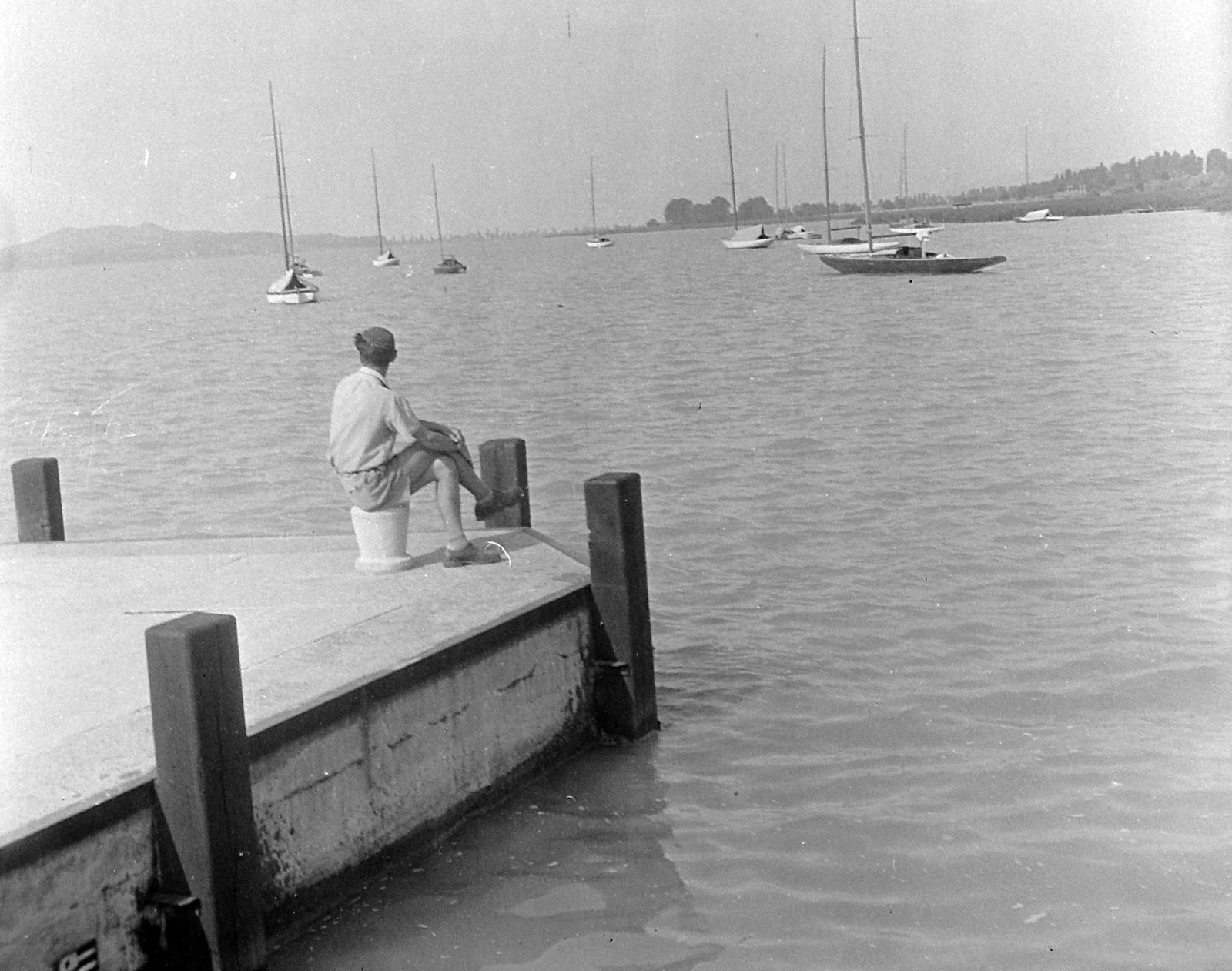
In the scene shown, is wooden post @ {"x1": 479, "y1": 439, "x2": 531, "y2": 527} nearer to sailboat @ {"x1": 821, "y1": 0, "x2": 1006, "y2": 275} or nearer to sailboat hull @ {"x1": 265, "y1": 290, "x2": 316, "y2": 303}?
sailboat @ {"x1": 821, "y1": 0, "x2": 1006, "y2": 275}

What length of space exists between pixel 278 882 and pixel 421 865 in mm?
925

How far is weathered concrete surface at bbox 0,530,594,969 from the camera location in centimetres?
521

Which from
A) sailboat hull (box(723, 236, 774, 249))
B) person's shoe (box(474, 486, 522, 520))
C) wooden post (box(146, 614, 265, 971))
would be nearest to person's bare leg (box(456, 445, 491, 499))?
person's shoe (box(474, 486, 522, 520))

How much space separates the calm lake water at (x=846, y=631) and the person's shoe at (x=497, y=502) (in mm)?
1571

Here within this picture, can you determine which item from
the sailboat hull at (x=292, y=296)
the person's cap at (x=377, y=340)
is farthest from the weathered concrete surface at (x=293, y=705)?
the sailboat hull at (x=292, y=296)

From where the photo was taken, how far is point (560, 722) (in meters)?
8.10

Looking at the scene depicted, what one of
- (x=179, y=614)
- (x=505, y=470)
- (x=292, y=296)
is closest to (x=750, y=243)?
(x=292, y=296)

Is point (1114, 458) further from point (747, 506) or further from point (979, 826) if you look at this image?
point (979, 826)

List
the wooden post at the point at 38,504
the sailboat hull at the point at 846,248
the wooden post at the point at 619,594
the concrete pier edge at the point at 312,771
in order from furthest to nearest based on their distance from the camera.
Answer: the sailboat hull at the point at 846,248, the wooden post at the point at 38,504, the wooden post at the point at 619,594, the concrete pier edge at the point at 312,771

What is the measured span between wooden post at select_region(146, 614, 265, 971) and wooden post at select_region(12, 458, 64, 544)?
5.19m

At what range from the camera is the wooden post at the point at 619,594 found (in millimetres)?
8289

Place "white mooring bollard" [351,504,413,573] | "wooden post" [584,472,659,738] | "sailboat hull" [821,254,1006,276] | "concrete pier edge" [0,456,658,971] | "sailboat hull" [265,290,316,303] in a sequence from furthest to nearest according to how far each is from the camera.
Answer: "sailboat hull" [265,290,316,303]
"sailboat hull" [821,254,1006,276]
"white mooring bollard" [351,504,413,573]
"wooden post" [584,472,659,738]
"concrete pier edge" [0,456,658,971]

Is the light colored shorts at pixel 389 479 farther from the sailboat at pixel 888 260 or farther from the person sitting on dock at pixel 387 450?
the sailboat at pixel 888 260

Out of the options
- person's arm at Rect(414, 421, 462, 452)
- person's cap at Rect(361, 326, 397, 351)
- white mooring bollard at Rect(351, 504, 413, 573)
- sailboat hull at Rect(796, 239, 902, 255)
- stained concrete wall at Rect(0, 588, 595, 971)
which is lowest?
stained concrete wall at Rect(0, 588, 595, 971)
